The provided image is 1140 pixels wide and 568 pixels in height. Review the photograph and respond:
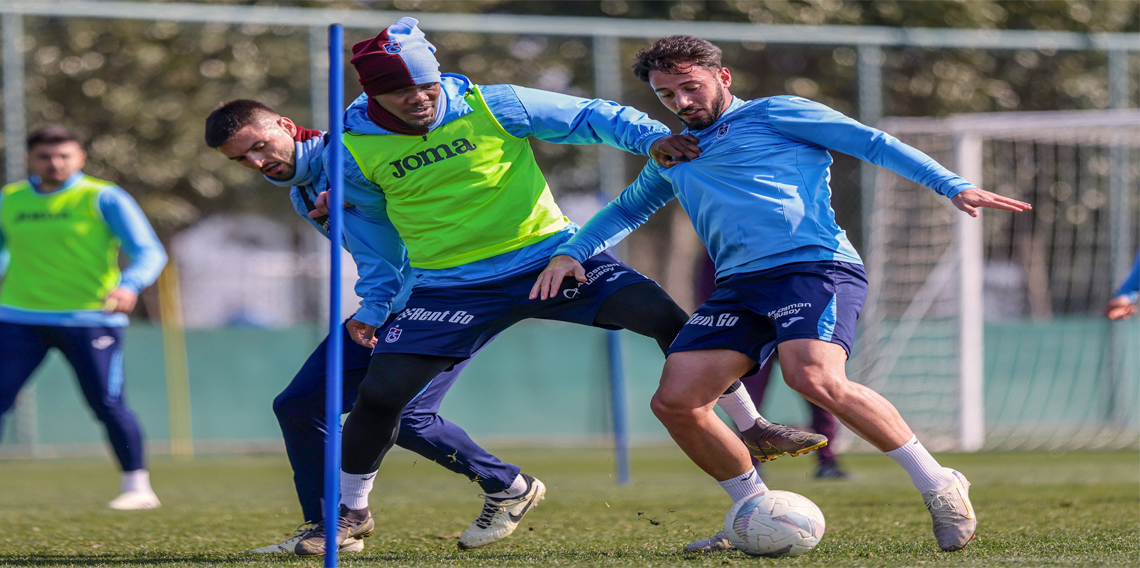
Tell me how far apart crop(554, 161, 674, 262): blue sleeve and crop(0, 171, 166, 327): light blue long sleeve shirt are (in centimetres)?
324

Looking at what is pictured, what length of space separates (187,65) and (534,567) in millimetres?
12600

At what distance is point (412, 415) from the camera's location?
489 cm

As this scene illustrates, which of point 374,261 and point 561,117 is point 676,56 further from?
point 374,261

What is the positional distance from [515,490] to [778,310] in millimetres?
1446

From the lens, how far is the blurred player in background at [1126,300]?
551 centimetres

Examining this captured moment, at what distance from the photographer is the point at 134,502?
A: 6.79m

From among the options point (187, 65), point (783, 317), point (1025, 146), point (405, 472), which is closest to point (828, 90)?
point (1025, 146)

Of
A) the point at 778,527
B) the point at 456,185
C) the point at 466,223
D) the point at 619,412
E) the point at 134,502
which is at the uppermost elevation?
the point at 456,185

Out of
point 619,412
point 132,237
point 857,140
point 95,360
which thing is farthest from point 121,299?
point 857,140

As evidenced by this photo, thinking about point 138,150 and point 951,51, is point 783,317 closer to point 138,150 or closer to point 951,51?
point 951,51

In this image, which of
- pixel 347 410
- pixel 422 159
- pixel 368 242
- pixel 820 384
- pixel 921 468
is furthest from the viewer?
pixel 347 410

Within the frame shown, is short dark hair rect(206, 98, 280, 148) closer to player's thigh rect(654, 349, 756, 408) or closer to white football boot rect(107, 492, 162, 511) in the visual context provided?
player's thigh rect(654, 349, 756, 408)

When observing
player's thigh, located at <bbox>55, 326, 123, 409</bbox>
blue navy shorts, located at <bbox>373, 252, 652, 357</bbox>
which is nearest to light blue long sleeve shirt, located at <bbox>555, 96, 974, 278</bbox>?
blue navy shorts, located at <bbox>373, 252, 652, 357</bbox>

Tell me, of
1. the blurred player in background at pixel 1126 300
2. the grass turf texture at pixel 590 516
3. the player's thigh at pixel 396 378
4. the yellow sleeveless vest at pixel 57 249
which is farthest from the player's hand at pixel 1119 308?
the yellow sleeveless vest at pixel 57 249
